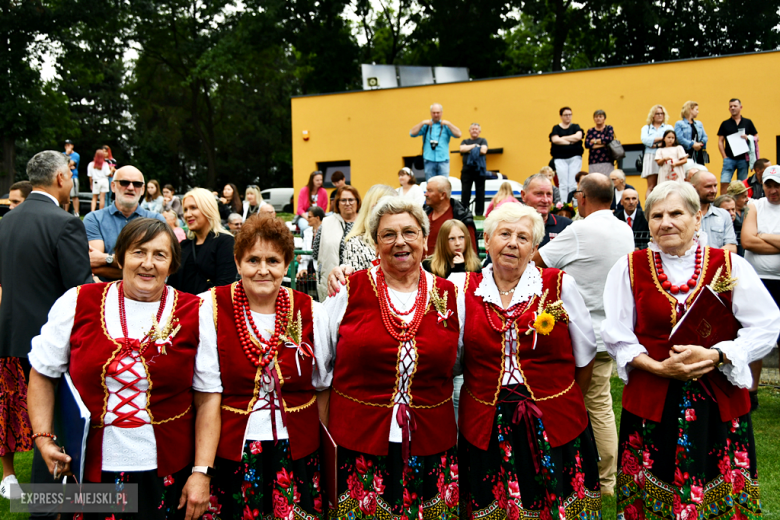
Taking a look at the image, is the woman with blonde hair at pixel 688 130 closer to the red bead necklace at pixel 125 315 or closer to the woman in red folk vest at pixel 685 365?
the woman in red folk vest at pixel 685 365

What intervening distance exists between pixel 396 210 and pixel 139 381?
1.44 metres

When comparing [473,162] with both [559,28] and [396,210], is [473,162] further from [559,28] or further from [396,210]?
[559,28]

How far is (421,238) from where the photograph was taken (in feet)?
11.2

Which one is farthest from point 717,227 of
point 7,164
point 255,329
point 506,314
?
point 7,164

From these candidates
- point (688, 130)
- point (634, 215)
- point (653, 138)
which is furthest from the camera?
point (653, 138)

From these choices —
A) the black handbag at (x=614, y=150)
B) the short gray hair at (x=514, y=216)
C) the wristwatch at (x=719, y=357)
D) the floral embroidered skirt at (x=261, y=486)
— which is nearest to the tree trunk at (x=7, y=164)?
the black handbag at (x=614, y=150)

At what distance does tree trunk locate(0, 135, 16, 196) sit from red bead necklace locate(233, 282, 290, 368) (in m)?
29.9

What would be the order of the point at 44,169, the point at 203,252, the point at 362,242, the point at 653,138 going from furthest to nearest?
the point at 653,138, the point at 362,242, the point at 203,252, the point at 44,169

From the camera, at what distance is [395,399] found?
10.6ft

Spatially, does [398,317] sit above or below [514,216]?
below

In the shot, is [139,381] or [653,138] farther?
[653,138]

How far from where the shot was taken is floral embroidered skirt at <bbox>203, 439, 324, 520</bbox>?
121 inches

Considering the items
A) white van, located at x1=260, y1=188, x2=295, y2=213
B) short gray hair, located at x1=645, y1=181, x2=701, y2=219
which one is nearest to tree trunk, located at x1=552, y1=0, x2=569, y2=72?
white van, located at x1=260, y1=188, x2=295, y2=213

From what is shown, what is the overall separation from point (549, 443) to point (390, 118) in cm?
1931
